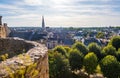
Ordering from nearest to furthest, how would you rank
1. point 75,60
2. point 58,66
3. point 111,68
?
1. point 58,66
2. point 111,68
3. point 75,60

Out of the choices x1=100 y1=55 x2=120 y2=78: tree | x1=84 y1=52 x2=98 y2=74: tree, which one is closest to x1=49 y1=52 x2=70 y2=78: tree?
x1=84 y1=52 x2=98 y2=74: tree

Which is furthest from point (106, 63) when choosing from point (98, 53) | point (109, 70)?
point (98, 53)

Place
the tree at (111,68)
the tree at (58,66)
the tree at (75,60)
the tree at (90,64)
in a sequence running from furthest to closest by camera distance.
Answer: the tree at (75,60)
the tree at (90,64)
the tree at (111,68)
the tree at (58,66)

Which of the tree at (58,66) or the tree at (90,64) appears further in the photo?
the tree at (90,64)

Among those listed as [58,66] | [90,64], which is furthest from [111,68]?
[58,66]

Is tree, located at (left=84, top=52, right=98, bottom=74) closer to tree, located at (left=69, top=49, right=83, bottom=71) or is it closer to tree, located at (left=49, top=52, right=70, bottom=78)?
tree, located at (left=69, top=49, right=83, bottom=71)

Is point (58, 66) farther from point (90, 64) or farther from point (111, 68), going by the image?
point (111, 68)

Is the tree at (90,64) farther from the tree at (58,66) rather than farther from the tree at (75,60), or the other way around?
the tree at (58,66)

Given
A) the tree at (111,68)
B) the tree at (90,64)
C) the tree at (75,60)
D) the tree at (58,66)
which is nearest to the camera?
the tree at (58,66)

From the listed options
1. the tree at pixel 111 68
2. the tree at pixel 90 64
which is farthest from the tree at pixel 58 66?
the tree at pixel 111 68

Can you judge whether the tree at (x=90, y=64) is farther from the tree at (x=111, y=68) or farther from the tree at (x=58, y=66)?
the tree at (x=58, y=66)

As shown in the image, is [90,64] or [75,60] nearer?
[90,64]

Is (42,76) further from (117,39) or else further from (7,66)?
(117,39)
